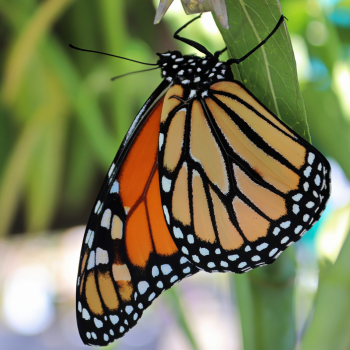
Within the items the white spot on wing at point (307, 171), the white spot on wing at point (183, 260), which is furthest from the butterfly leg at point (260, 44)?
the white spot on wing at point (183, 260)

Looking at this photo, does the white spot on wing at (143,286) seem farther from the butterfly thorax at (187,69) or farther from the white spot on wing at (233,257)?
the butterfly thorax at (187,69)

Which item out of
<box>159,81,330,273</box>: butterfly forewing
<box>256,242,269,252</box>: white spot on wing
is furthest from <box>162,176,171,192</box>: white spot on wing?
<box>256,242,269,252</box>: white spot on wing

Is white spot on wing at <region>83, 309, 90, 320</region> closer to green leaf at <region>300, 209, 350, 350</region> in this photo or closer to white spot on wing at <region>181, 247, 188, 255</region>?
white spot on wing at <region>181, 247, 188, 255</region>

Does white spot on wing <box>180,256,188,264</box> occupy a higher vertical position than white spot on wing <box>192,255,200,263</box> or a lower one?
higher

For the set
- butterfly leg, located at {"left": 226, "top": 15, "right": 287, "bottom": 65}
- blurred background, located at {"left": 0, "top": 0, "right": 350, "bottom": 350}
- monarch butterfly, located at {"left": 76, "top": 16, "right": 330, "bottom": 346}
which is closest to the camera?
butterfly leg, located at {"left": 226, "top": 15, "right": 287, "bottom": 65}

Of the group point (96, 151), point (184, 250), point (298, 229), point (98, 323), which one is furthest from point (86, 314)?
point (96, 151)

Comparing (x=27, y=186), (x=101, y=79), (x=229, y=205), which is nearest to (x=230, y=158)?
(x=229, y=205)

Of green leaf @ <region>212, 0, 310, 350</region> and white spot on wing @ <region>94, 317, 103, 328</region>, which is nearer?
green leaf @ <region>212, 0, 310, 350</region>
